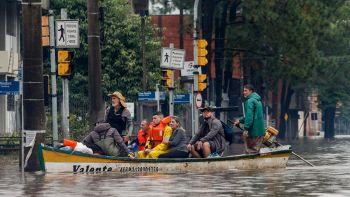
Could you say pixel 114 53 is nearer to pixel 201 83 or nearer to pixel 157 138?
pixel 201 83

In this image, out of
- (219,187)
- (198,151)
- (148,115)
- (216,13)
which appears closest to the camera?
(219,187)

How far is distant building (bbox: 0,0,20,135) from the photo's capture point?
51594 mm

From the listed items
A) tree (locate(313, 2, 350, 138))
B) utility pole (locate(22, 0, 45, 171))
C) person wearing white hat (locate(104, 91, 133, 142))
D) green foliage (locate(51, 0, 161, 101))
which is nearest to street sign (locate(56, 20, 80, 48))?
utility pole (locate(22, 0, 45, 171))

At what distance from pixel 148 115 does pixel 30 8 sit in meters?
47.7

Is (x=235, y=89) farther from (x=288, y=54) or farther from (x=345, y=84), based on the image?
(x=288, y=54)

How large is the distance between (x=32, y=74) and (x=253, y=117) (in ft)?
15.9

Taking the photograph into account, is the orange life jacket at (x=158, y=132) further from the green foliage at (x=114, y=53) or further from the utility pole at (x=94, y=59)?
the green foliage at (x=114, y=53)

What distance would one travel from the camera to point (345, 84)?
9125 cm

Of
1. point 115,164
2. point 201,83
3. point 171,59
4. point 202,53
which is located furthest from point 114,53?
point 115,164

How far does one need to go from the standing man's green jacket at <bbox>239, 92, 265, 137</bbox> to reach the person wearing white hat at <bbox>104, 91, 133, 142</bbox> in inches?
99.1

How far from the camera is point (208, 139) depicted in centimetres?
2759

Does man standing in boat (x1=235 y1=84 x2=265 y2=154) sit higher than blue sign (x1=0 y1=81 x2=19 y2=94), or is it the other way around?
blue sign (x1=0 y1=81 x2=19 y2=94)

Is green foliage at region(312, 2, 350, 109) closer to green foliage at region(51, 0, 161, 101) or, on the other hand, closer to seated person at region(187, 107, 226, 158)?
green foliage at region(51, 0, 161, 101)

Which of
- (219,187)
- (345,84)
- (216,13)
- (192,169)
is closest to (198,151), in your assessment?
(192,169)
